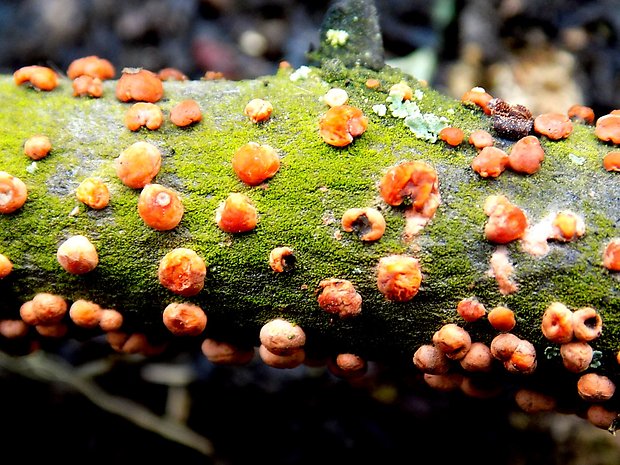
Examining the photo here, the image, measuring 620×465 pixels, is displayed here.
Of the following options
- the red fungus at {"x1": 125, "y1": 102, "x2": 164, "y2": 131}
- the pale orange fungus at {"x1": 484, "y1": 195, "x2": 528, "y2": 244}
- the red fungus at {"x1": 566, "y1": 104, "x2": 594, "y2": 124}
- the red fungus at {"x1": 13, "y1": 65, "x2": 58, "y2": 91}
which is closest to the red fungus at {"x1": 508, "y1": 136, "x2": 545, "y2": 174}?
the pale orange fungus at {"x1": 484, "y1": 195, "x2": 528, "y2": 244}

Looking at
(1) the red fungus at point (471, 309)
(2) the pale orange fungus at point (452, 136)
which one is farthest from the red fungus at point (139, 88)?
(1) the red fungus at point (471, 309)

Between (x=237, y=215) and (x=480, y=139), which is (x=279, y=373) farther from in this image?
(x=480, y=139)

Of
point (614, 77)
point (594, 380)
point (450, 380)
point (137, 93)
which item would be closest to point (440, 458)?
point (450, 380)

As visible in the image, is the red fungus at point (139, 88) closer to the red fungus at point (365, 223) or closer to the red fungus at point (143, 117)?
the red fungus at point (143, 117)

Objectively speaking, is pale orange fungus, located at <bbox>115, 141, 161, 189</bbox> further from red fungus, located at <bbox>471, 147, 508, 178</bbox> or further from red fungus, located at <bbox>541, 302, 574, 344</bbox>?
red fungus, located at <bbox>541, 302, 574, 344</bbox>

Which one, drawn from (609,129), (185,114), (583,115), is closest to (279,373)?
(185,114)
